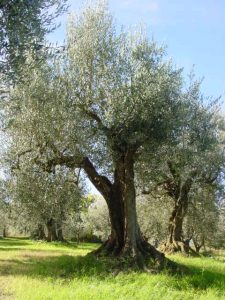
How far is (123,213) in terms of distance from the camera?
2100 centimetres

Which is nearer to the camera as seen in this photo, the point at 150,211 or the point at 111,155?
the point at 111,155

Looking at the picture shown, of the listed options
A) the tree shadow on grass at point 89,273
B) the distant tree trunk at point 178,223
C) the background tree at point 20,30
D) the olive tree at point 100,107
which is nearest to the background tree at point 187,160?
the distant tree trunk at point 178,223

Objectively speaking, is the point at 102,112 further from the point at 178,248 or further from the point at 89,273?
the point at 178,248

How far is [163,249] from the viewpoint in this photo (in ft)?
110

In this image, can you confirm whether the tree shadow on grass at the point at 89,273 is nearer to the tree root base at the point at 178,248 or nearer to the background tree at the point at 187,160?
the background tree at the point at 187,160

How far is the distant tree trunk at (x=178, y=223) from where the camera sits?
1255 inches

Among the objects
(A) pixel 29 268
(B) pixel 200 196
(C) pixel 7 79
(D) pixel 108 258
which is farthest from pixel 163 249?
(C) pixel 7 79

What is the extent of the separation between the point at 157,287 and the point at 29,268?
22.6 ft

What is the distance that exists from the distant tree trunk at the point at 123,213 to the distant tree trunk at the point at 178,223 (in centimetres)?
1121

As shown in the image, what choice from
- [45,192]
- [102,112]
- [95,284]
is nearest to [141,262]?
[95,284]

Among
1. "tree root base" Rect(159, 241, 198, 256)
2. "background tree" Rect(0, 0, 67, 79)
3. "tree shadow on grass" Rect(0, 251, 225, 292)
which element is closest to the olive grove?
"tree shadow on grass" Rect(0, 251, 225, 292)

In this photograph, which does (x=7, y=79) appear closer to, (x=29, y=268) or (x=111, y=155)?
(x=111, y=155)

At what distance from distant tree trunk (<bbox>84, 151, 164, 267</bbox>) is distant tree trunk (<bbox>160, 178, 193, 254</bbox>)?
36.8 ft

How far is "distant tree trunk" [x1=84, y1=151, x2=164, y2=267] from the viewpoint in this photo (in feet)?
63.1
